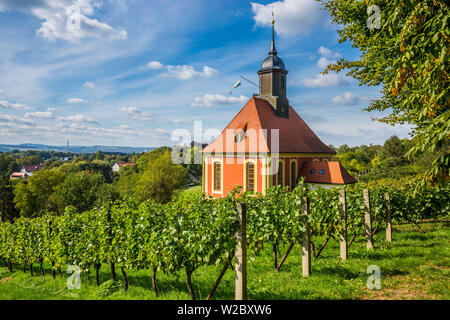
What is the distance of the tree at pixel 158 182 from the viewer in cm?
3766

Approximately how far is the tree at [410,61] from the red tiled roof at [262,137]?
28.1 ft

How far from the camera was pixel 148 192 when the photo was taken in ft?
123

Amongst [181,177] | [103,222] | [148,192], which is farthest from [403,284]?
[181,177]

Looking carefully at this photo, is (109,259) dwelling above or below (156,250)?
below

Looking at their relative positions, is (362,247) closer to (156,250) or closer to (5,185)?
(156,250)

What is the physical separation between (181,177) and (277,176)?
25.2 meters

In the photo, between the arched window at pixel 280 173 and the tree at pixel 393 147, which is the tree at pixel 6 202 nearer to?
the arched window at pixel 280 173

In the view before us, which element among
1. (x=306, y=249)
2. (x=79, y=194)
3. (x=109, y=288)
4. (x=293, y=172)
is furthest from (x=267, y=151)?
(x=79, y=194)

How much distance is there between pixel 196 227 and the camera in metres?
4.75

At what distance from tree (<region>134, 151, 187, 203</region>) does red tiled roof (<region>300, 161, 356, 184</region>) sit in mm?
21801

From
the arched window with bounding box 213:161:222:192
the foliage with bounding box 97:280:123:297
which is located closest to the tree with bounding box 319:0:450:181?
the foliage with bounding box 97:280:123:297

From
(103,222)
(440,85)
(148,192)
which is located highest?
(440,85)

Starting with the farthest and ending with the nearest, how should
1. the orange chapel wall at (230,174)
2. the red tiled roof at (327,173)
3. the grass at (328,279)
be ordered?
the red tiled roof at (327,173) → the orange chapel wall at (230,174) → the grass at (328,279)

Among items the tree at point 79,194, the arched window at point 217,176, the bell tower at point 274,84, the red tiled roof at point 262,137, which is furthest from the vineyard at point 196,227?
the tree at point 79,194
